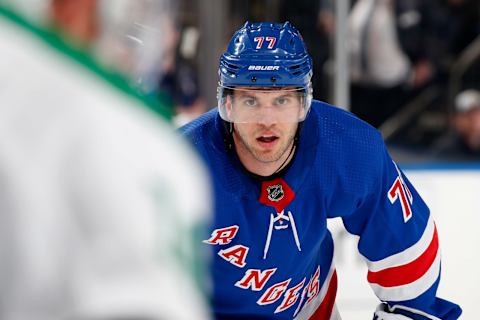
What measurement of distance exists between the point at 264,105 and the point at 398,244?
42 centimetres

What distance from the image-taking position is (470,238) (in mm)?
3098

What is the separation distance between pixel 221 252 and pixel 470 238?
1474 mm

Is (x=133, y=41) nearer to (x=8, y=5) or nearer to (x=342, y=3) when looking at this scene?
(x=8, y=5)

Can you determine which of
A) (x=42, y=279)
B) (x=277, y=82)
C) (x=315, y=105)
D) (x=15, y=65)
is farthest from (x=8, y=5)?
(x=315, y=105)

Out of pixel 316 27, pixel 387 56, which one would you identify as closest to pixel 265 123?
pixel 316 27

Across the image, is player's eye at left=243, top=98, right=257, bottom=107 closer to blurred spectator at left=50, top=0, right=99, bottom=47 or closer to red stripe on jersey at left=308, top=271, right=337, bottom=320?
red stripe on jersey at left=308, top=271, right=337, bottom=320

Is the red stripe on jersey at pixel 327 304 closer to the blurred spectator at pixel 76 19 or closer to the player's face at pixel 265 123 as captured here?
the player's face at pixel 265 123

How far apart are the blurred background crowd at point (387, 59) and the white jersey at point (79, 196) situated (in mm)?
2780

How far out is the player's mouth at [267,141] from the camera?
1797 mm

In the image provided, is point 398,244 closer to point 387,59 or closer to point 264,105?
point 264,105

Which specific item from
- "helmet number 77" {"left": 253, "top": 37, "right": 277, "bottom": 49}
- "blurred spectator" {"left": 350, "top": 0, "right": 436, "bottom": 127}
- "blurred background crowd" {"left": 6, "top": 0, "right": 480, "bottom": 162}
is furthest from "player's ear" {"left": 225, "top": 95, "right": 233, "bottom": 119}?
"blurred spectator" {"left": 350, "top": 0, "right": 436, "bottom": 127}

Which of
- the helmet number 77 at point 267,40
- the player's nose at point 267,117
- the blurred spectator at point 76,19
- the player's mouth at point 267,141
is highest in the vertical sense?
the blurred spectator at point 76,19

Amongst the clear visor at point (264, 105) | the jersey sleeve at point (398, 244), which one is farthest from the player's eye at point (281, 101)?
the jersey sleeve at point (398, 244)

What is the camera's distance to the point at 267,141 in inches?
70.9
